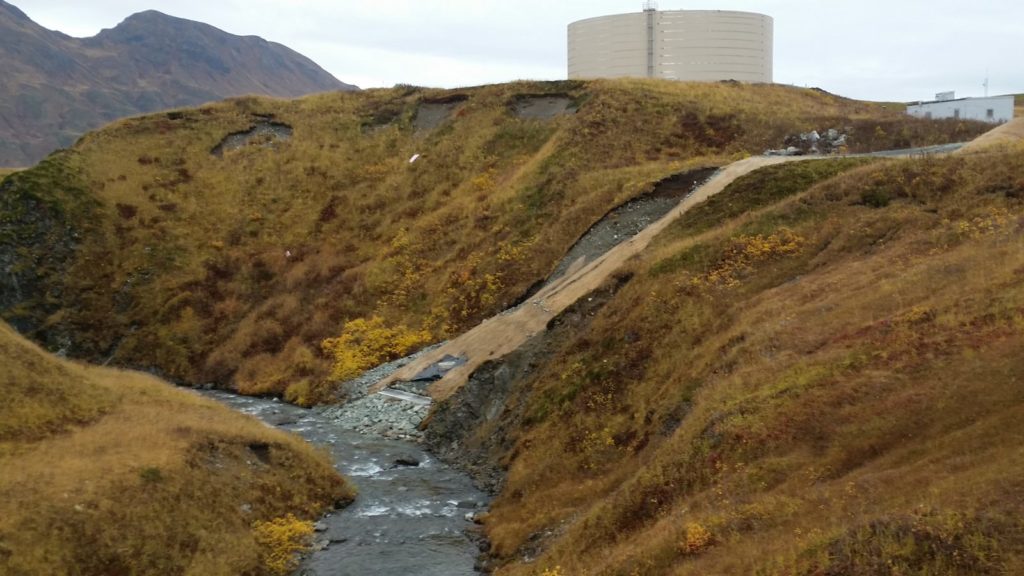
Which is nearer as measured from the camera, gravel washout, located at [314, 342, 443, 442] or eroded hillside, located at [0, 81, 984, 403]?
gravel washout, located at [314, 342, 443, 442]

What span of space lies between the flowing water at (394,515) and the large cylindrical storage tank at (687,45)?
180 ft

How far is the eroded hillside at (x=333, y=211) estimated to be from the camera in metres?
45.3

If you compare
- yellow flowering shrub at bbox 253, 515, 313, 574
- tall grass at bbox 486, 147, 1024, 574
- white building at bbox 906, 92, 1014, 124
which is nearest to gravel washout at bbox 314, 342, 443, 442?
tall grass at bbox 486, 147, 1024, 574

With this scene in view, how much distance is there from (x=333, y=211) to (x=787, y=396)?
1872 inches

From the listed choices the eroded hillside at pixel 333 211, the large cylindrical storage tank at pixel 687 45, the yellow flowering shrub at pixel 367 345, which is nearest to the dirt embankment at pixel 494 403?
the eroded hillside at pixel 333 211

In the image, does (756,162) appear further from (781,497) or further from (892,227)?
(781,497)

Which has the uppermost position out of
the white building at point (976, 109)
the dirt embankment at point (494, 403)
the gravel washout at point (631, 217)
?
the white building at point (976, 109)

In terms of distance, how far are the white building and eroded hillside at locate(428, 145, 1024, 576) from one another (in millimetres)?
37351

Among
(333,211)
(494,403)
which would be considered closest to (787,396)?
(494,403)

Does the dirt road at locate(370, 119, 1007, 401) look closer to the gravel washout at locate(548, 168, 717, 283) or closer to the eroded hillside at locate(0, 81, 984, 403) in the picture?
the gravel washout at locate(548, 168, 717, 283)

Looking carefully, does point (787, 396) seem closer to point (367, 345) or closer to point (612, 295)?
point (612, 295)

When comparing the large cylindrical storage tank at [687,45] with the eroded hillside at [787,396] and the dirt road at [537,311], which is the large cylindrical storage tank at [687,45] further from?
the eroded hillside at [787,396]

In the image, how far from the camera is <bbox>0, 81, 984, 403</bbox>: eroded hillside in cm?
4531

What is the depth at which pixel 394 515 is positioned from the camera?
2511cm
